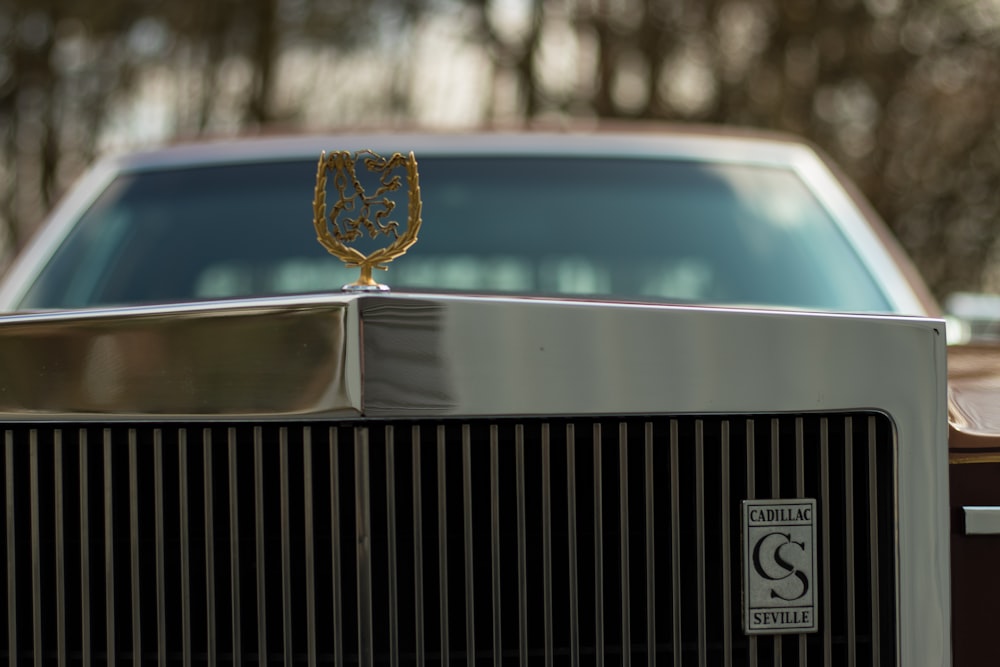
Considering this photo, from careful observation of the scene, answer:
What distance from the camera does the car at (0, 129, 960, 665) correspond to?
4.90 feet

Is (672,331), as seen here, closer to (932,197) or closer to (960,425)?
(960,425)

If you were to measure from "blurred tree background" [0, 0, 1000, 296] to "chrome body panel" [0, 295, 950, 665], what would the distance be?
10562 millimetres

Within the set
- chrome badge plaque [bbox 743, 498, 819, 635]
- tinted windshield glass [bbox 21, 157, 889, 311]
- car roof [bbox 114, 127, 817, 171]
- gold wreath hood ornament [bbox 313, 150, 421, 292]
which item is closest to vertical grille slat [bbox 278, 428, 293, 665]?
gold wreath hood ornament [bbox 313, 150, 421, 292]

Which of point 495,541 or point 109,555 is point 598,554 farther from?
point 109,555

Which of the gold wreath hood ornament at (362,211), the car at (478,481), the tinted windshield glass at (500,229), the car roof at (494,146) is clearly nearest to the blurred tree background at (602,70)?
the car roof at (494,146)

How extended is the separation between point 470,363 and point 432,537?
0.24 metres

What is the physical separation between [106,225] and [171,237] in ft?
0.50

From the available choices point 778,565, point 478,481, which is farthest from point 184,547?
point 778,565

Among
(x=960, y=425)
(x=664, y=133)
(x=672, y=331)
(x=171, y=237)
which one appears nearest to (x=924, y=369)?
(x=960, y=425)

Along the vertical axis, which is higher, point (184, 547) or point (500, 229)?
point (500, 229)

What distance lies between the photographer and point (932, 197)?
40.7 feet

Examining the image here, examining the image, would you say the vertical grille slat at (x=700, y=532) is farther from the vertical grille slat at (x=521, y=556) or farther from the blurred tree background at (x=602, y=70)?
the blurred tree background at (x=602, y=70)

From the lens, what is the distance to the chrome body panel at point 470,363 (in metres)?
1.48

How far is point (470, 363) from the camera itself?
1.49 metres
